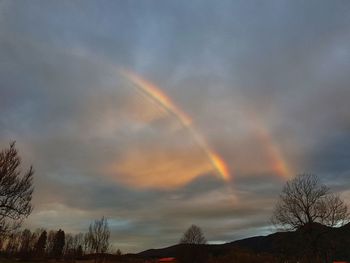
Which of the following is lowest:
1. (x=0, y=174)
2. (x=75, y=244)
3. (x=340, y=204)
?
(x=0, y=174)

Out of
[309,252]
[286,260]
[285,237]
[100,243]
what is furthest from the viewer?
[100,243]

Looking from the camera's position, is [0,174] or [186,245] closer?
[0,174]

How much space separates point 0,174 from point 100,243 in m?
60.2

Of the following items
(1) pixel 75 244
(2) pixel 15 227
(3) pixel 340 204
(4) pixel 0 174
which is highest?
(1) pixel 75 244

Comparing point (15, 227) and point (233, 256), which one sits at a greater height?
point (233, 256)

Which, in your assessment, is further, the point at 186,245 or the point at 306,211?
the point at 186,245

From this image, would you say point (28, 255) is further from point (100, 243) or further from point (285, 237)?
point (285, 237)

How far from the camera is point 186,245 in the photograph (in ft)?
420

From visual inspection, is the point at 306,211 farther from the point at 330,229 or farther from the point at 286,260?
the point at 286,260

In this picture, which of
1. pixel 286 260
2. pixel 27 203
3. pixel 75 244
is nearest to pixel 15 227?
pixel 27 203

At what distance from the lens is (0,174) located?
28.4m

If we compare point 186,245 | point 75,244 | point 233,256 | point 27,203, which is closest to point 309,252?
point 27,203

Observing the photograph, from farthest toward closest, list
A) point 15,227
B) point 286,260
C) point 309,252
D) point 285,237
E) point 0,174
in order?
point 286,260 < point 285,237 < point 309,252 < point 15,227 < point 0,174

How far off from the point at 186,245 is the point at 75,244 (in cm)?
5975
